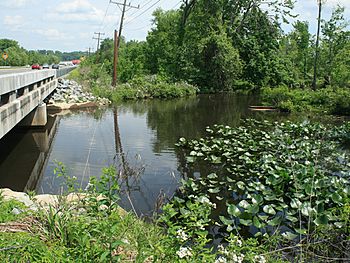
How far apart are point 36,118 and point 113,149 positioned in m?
4.08

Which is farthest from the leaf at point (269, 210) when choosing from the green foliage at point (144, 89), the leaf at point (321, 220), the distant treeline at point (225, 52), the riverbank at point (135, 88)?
the distant treeline at point (225, 52)

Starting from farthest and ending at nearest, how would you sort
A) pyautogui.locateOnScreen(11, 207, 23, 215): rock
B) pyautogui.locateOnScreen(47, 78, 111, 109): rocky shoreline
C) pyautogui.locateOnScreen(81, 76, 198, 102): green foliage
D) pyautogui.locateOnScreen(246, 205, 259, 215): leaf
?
pyautogui.locateOnScreen(81, 76, 198, 102): green foliage
pyautogui.locateOnScreen(47, 78, 111, 109): rocky shoreline
pyautogui.locateOnScreen(246, 205, 259, 215): leaf
pyautogui.locateOnScreen(11, 207, 23, 215): rock

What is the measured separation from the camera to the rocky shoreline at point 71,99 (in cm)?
1953

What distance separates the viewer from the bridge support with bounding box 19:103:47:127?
13.1 meters

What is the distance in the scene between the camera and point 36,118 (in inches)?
519

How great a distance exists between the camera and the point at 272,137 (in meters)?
10.9

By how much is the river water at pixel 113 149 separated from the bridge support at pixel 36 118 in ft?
1.01

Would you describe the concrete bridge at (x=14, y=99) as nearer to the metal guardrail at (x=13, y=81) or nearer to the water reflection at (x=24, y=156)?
the metal guardrail at (x=13, y=81)

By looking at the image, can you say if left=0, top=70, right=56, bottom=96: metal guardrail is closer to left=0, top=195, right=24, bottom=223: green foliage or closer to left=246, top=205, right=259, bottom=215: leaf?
left=0, top=195, right=24, bottom=223: green foliage

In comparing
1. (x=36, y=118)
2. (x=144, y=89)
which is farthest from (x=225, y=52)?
(x=36, y=118)

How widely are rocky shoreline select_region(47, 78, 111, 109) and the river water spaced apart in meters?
1.28

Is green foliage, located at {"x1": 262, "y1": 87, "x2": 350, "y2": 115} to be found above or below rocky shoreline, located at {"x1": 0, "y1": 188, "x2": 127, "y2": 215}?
above

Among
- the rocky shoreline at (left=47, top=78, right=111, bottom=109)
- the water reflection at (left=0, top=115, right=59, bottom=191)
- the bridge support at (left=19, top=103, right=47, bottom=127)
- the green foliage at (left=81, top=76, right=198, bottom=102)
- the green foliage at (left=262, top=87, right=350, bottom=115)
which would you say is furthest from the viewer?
the green foliage at (left=81, top=76, right=198, bottom=102)

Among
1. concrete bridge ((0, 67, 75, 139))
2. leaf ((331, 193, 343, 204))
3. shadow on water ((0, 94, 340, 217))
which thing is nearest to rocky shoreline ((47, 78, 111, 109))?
shadow on water ((0, 94, 340, 217))
